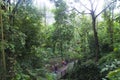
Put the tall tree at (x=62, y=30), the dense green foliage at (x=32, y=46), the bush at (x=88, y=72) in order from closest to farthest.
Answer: the dense green foliage at (x=32, y=46)
the bush at (x=88, y=72)
the tall tree at (x=62, y=30)

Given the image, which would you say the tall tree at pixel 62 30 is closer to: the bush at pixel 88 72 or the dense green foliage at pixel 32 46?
the dense green foliage at pixel 32 46

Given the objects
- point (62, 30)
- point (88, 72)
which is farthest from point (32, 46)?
point (62, 30)

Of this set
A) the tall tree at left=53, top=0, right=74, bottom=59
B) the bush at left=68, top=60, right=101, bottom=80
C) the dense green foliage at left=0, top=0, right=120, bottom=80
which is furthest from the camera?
the tall tree at left=53, top=0, right=74, bottom=59

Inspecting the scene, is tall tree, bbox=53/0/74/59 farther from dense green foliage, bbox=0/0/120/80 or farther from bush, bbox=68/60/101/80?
bush, bbox=68/60/101/80

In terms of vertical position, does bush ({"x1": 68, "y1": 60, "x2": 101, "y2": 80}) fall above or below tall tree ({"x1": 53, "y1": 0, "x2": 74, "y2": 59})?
below

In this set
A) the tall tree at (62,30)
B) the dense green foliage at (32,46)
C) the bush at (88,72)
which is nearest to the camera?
the dense green foliage at (32,46)

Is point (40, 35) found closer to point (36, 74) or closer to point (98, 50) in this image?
point (36, 74)

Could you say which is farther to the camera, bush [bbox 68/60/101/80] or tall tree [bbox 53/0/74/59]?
tall tree [bbox 53/0/74/59]

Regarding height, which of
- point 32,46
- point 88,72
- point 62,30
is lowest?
point 88,72

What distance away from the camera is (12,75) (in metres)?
8.17

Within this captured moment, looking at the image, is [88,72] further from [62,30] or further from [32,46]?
[62,30]

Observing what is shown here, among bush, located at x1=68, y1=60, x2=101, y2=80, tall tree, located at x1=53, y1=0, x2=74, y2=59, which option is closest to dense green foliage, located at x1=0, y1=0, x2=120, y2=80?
bush, located at x1=68, y1=60, x2=101, y2=80

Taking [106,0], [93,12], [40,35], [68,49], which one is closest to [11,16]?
[40,35]

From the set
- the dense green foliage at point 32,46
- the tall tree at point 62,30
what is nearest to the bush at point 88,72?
the dense green foliage at point 32,46
